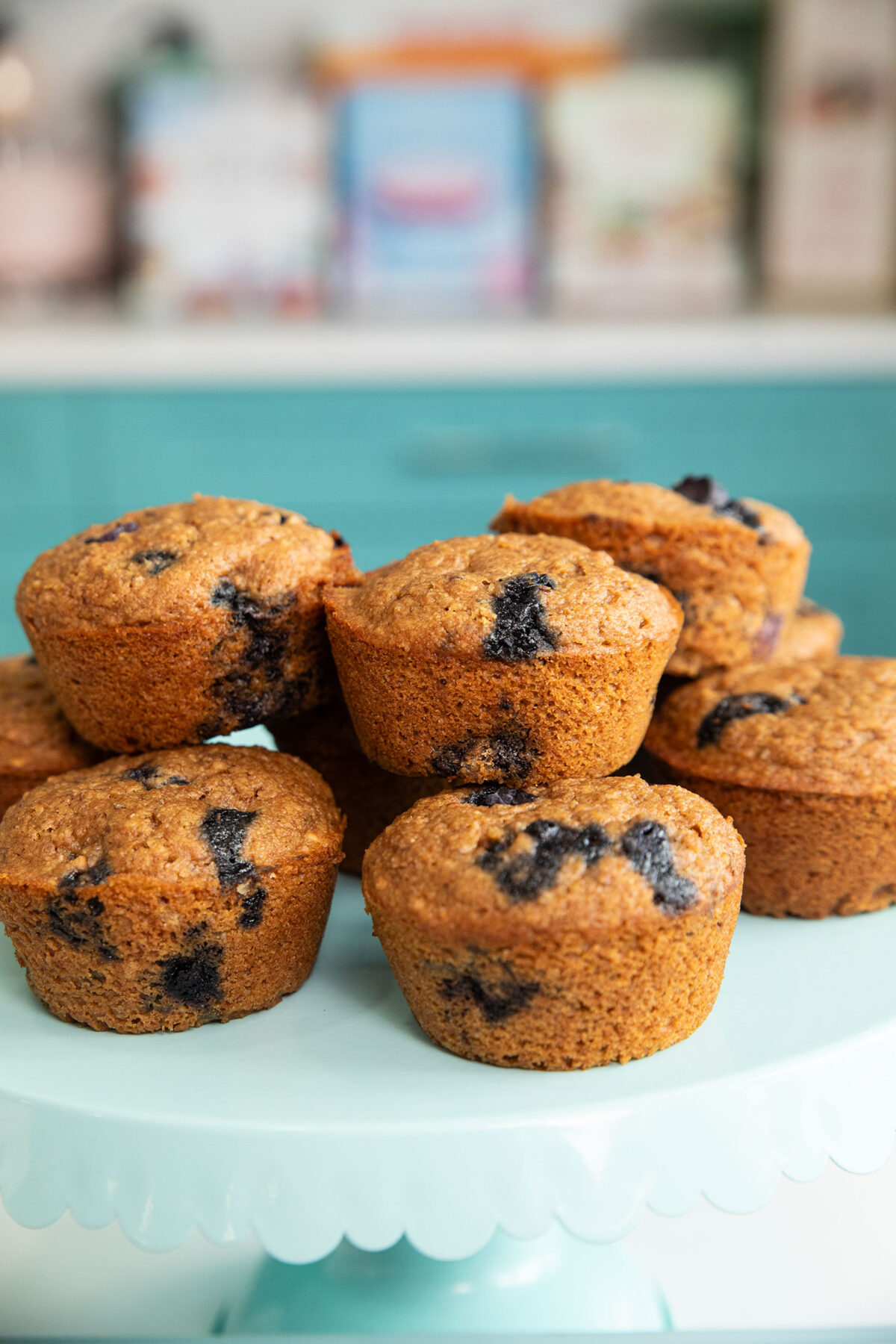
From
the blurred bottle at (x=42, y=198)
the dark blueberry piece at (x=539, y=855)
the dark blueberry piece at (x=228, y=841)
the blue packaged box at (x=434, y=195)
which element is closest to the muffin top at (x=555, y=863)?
the dark blueberry piece at (x=539, y=855)

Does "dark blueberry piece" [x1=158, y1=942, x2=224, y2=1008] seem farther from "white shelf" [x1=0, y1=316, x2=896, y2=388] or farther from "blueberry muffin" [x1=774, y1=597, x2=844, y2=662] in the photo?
"white shelf" [x1=0, y1=316, x2=896, y2=388]

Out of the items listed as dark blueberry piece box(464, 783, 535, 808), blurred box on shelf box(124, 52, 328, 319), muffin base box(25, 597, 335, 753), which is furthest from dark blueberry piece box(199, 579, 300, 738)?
blurred box on shelf box(124, 52, 328, 319)

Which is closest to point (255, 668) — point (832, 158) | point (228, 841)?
point (228, 841)

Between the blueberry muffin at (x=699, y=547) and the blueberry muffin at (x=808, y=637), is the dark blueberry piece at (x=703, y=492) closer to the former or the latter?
the blueberry muffin at (x=699, y=547)

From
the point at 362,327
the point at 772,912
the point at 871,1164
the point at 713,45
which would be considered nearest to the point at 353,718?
the point at 772,912

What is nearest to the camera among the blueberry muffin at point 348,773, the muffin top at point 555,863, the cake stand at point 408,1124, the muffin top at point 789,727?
the cake stand at point 408,1124

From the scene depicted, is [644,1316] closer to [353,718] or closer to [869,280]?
[353,718]
